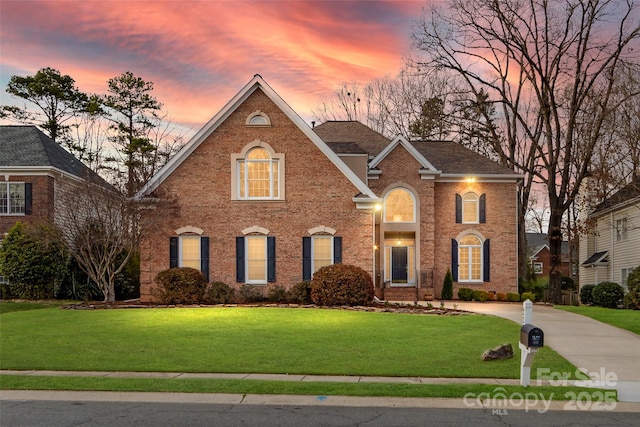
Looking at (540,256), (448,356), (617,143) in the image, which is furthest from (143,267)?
(540,256)

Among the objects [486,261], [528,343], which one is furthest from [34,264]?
[528,343]

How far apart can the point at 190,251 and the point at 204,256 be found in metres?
0.69

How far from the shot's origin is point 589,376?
444 inches

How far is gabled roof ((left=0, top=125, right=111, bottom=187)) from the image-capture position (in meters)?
33.4

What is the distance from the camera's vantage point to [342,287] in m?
24.1

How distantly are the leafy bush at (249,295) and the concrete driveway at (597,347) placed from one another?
10.2 metres

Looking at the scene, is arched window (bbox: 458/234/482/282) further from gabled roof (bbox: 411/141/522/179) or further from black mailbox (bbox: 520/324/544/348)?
black mailbox (bbox: 520/324/544/348)

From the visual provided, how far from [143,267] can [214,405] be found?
1862cm

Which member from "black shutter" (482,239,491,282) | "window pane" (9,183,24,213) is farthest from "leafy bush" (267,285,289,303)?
"window pane" (9,183,24,213)

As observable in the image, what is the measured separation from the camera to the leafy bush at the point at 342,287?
2411cm

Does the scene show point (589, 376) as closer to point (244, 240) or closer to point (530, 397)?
point (530, 397)

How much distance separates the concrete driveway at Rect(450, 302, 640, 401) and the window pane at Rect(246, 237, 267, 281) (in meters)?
10.5

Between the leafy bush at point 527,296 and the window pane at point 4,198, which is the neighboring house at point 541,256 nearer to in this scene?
the leafy bush at point 527,296

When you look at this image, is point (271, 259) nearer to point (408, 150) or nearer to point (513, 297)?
point (408, 150)
